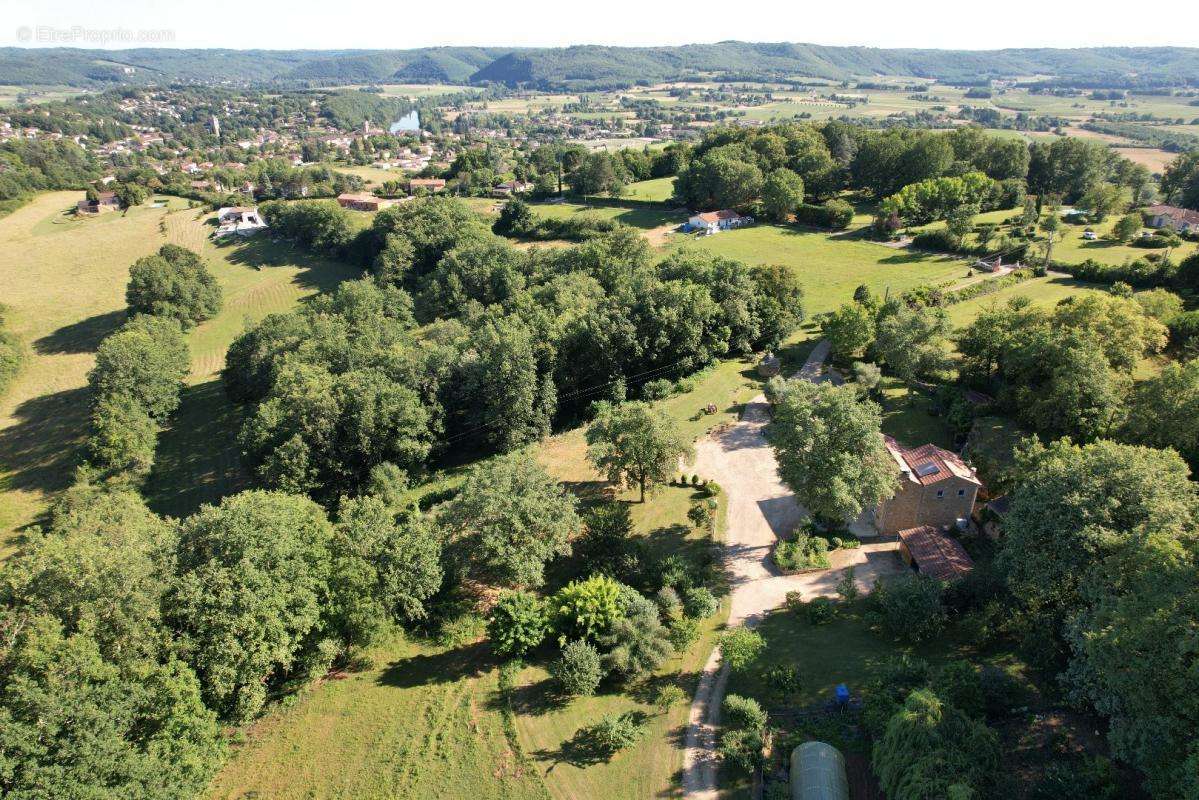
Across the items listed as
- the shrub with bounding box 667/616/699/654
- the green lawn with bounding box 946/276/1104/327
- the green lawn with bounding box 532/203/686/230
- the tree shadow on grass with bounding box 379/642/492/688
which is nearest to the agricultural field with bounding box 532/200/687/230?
the green lawn with bounding box 532/203/686/230

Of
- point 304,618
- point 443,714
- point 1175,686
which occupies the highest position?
point 1175,686

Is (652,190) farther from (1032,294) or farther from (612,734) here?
(612,734)

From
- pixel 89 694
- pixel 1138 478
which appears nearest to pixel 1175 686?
pixel 1138 478

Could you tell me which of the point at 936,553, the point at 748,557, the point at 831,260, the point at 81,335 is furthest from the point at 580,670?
the point at 81,335

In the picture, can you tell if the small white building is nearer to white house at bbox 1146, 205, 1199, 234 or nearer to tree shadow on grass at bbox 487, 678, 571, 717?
tree shadow on grass at bbox 487, 678, 571, 717

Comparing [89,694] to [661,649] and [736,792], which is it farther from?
[736,792]
